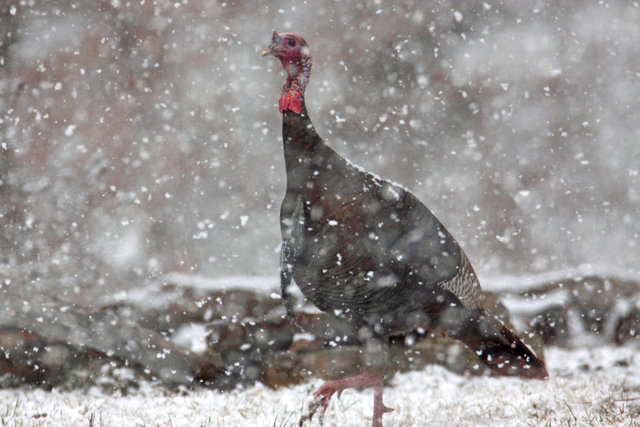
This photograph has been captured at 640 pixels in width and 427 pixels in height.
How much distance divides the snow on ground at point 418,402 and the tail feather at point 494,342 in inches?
11.2

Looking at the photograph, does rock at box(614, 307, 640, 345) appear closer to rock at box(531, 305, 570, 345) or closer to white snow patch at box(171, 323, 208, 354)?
rock at box(531, 305, 570, 345)

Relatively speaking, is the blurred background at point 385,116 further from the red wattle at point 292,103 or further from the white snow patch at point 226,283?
the red wattle at point 292,103

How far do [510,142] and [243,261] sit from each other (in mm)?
4563

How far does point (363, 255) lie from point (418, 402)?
2.05m

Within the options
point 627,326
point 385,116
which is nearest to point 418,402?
point 627,326

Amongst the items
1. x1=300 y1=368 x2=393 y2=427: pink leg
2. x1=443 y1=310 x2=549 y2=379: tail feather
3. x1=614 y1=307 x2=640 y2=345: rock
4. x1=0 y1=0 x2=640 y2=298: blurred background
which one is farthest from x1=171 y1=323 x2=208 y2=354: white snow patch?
x1=614 y1=307 x2=640 y2=345: rock

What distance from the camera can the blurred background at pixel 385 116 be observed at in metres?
8.96

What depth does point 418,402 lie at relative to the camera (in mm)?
4711

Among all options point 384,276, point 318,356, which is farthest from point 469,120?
point 384,276

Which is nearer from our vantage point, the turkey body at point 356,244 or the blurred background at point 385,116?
the turkey body at point 356,244

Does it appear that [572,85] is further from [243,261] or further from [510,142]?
[243,261]

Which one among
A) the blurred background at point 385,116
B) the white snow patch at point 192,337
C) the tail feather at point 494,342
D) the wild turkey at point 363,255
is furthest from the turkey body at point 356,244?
the blurred background at point 385,116

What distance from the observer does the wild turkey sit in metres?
3.20

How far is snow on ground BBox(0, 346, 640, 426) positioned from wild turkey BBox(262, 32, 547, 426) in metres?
0.64
